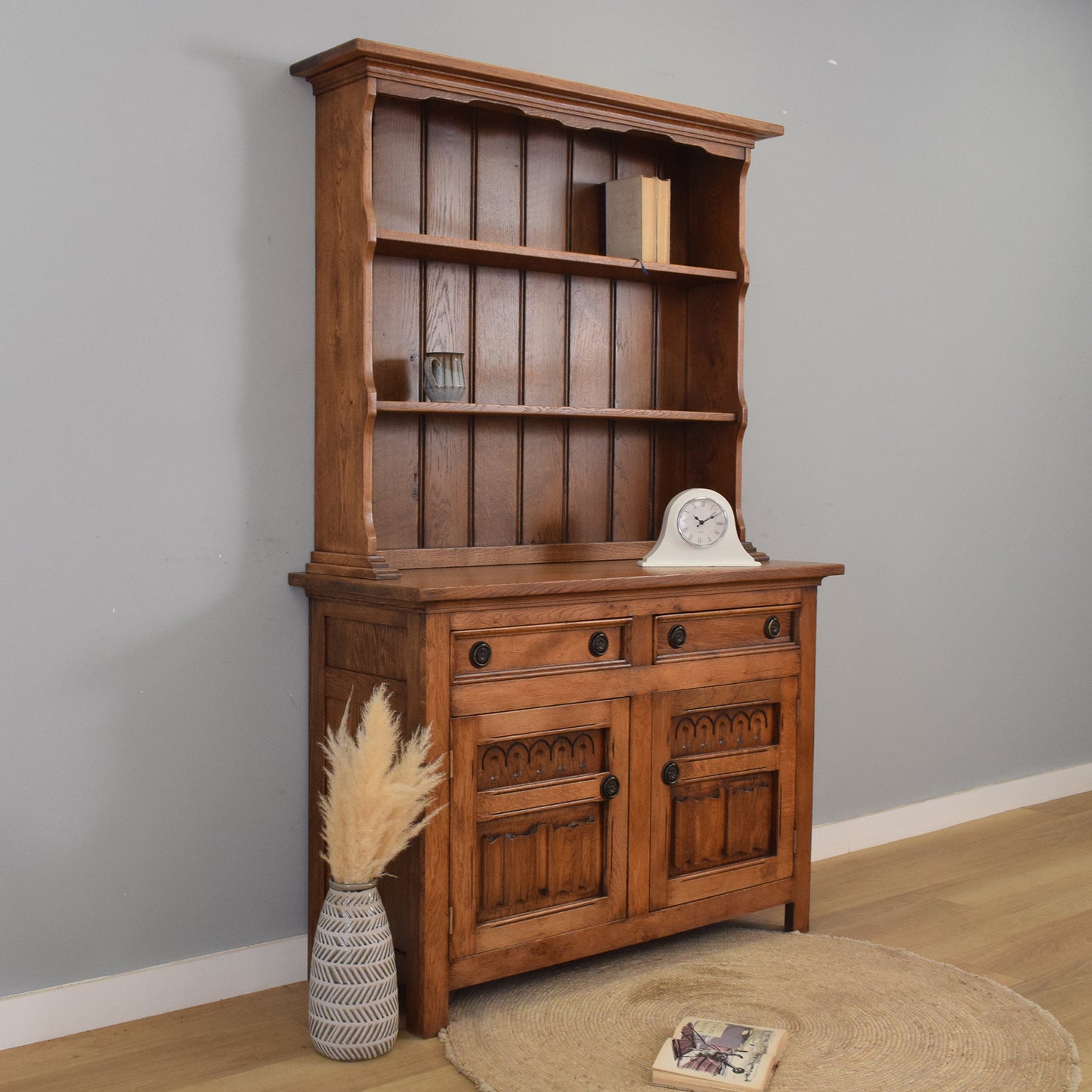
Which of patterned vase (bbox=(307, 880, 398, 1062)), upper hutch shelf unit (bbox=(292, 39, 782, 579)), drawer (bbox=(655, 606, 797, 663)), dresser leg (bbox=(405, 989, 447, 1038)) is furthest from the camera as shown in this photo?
drawer (bbox=(655, 606, 797, 663))

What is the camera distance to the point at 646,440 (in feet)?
11.2

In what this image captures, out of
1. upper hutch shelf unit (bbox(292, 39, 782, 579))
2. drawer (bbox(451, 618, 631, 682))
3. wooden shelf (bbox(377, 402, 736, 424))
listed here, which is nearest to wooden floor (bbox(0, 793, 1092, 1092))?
drawer (bbox(451, 618, 631, 682))

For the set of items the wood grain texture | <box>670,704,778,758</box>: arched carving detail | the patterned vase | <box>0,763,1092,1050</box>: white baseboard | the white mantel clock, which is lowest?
<box>0,763,1092,1050</box>: white baseboard

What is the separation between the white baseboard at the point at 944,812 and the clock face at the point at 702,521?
1.19m

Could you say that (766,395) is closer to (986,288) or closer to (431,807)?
(986,288)

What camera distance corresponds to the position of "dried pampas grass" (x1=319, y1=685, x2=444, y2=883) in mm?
2404

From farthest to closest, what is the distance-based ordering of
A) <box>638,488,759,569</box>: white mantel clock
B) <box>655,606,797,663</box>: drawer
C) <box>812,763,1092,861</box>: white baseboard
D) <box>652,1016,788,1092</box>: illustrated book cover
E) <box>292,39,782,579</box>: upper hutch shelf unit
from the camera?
<box>812,763,1092,861</box>: white baseboard < <box>638,488,759,569</box>: white mantel clock < <box>655,606,797,663</box>: drawer < <box>292,39,782,579</box>: upper hutch shelf unit < <box>652,1016,788,1092</box>: illustrated book cover

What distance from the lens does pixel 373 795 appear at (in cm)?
240

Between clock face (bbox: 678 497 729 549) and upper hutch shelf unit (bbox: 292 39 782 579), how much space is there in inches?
7.5

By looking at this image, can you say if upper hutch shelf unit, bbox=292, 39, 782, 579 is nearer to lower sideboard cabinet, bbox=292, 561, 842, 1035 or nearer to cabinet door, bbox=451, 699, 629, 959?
lower sideboard cabinet, bbox=292, 561, 842, 1035

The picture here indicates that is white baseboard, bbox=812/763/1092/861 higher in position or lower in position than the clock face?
lower

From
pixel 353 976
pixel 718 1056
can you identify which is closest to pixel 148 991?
pixel 353 976

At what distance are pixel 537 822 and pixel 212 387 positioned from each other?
3.84 feet

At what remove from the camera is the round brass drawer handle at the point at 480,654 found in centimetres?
259
